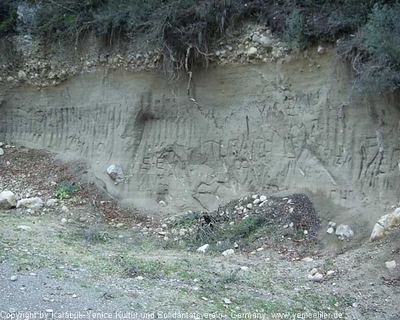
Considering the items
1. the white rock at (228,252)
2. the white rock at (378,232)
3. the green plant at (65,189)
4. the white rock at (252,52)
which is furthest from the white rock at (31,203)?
the white rock at (378,232)

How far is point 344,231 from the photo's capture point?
24.6ft

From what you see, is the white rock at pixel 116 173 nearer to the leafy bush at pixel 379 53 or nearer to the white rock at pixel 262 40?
the white rock at pixel 262 40

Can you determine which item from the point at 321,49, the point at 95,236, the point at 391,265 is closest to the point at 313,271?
the point at 391,265

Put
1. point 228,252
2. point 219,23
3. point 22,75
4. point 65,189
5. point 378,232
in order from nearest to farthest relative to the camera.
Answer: point 378,232
point 228,252
point 219,23
point 65,189
point 22,75

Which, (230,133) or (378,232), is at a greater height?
(230,133)

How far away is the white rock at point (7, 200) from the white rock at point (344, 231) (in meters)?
5.34

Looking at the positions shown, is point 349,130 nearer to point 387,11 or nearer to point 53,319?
point 387,11

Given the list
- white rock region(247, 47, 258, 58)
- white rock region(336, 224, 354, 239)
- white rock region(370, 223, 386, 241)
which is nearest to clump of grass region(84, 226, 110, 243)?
white rock region(336, 224, 354, 239)

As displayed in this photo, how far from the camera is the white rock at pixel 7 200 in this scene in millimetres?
9344

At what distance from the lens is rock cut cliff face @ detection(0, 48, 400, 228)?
812cm

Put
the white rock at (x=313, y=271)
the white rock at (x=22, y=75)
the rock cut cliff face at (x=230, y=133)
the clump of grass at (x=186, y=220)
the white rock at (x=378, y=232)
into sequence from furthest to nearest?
the white rock at (x=22, y=75), the clump of grass at (x=186, y=220), the rock cut cliff face at (x=230, y=133), the white rock at (x=378, y=232), the white rock at (x=313, y=271)

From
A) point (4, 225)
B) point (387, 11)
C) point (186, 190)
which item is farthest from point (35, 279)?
point (387, 11)

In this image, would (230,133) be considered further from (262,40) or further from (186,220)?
(186,220)

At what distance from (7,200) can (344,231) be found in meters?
5.46
